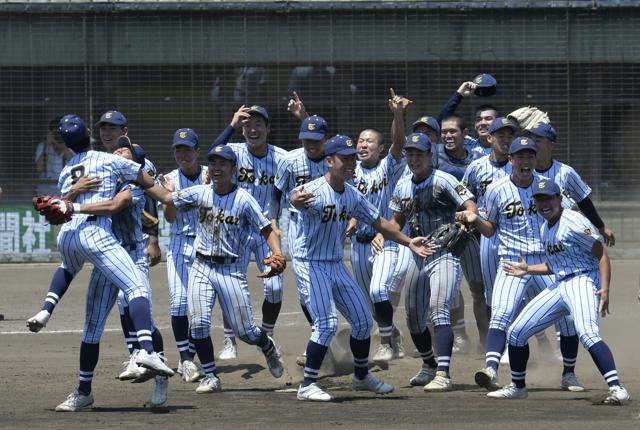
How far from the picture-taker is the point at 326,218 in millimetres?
9758

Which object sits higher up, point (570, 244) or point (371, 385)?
point (570, 244)

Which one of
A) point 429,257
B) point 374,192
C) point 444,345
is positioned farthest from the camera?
A: point 374,192

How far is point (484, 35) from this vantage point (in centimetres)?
1886

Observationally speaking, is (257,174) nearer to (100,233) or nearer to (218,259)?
(218,259)

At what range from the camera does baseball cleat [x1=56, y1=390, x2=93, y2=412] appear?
364 inches

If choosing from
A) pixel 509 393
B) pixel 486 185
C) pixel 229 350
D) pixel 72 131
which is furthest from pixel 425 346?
pixel 72 131

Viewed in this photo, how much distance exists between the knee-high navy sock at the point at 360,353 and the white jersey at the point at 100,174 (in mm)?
1971

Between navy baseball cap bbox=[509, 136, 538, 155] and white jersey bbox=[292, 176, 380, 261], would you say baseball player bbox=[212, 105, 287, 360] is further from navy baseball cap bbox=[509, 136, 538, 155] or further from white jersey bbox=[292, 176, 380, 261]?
navy baseball cap bbox=[509, 136, 538, 155]

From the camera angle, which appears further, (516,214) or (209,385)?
(516,214)

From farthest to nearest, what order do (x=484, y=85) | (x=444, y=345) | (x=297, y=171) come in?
(x=484, y=85)
(x=297, y=171)
(x=444, y=345)

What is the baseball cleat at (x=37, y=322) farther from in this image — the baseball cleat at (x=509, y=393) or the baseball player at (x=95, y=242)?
the baseball cleat at (x=509, y=393)

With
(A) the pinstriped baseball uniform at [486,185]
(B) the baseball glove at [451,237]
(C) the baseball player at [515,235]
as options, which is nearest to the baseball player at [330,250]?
(B) the baseball glove at [451,237]

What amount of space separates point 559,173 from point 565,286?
149cm

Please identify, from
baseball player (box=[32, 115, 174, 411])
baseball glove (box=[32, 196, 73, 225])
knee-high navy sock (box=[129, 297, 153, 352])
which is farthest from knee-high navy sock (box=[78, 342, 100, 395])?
baseball glove (box=[32, 196, 73, 225])
